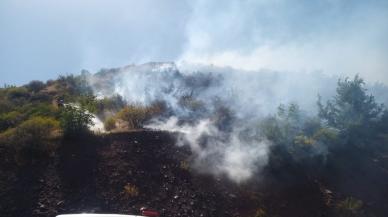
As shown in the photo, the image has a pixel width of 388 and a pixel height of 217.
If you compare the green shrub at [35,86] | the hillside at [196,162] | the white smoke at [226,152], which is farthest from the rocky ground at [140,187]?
the green shrub at [35,86]

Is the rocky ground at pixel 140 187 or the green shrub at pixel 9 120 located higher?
the green shrub at pixel 9 120

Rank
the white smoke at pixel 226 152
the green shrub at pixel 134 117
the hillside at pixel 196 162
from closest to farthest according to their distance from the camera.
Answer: the hillside at pixel 196 162 → the white smoke at pixel 226 152 → the green shrub at pixel 134 117

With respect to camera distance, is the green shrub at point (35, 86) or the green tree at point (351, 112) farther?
the green shrub at point (35, 86)

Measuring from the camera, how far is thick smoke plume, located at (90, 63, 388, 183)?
16688 mm

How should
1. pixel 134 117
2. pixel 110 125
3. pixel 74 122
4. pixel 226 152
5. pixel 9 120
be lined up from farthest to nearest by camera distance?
pixel 134 117 < pixel 110 125 < pixel 9 120 < pixel 226 152 < pixel 74 122

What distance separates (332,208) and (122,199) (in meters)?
8.00

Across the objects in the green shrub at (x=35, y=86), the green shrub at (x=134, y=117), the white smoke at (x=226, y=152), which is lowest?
the white smoke at (x=226, y=152)

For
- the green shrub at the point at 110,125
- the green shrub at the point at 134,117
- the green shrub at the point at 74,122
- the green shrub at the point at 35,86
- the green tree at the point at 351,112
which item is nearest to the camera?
the green shrub at the point at 74,122

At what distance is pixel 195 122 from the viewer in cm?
2180

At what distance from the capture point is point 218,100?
95.0 ft

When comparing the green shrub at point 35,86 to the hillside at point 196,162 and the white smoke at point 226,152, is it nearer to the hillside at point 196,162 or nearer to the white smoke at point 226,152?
the hillside at point 196,162

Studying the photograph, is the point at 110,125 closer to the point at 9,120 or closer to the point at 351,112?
the point at 9,120

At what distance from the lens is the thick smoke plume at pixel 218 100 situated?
54.7 ft

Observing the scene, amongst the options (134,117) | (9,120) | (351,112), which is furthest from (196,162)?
(351,112)
